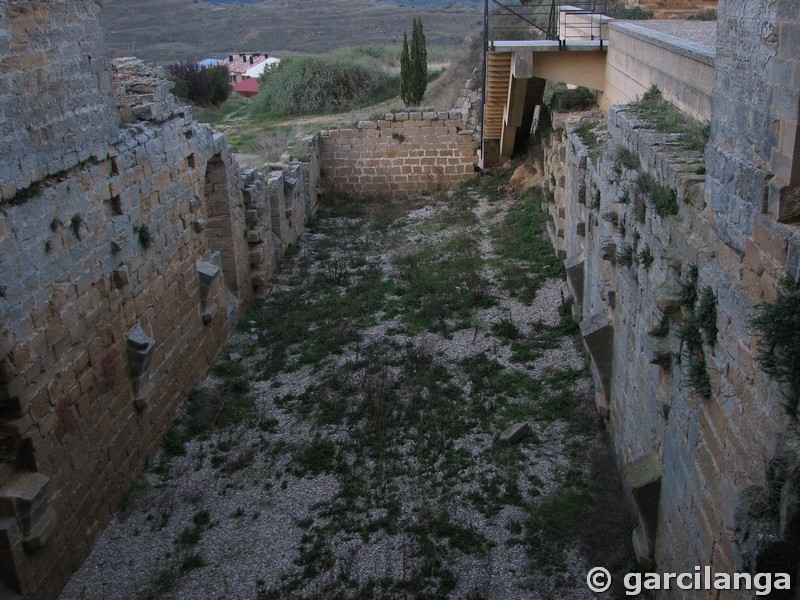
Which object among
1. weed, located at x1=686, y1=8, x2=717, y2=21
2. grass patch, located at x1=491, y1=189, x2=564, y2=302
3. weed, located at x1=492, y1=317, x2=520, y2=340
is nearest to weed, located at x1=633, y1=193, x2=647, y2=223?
weed, located at x1=492, y1=317, x2=520, y2=340

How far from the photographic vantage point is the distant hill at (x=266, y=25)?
165ft

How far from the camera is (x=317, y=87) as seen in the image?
80.9ft

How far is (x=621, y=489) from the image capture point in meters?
6.36

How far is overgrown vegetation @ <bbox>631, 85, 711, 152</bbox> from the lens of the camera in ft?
18.7

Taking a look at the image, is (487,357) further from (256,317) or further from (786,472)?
(786,472)

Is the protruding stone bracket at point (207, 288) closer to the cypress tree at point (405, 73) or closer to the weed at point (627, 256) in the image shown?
the weed at point (627, 256)

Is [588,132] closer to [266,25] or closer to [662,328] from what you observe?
[662,328]

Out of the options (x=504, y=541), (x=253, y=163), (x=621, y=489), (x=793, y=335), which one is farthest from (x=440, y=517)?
(x=253, y=163)

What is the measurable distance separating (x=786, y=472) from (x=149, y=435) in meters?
6.13

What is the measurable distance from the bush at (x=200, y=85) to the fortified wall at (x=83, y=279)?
58.3 feet

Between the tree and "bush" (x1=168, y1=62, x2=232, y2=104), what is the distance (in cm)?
795

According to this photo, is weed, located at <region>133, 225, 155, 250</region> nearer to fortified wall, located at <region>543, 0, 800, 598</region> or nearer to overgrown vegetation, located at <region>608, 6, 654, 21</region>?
fortified wall, located at <region>543, 0, 800, 598</region>

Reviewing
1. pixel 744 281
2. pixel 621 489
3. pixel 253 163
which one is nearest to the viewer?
pixel 744 281

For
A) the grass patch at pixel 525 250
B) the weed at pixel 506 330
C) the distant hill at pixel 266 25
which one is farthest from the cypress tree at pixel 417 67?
the distant hill at pixel 266 25
